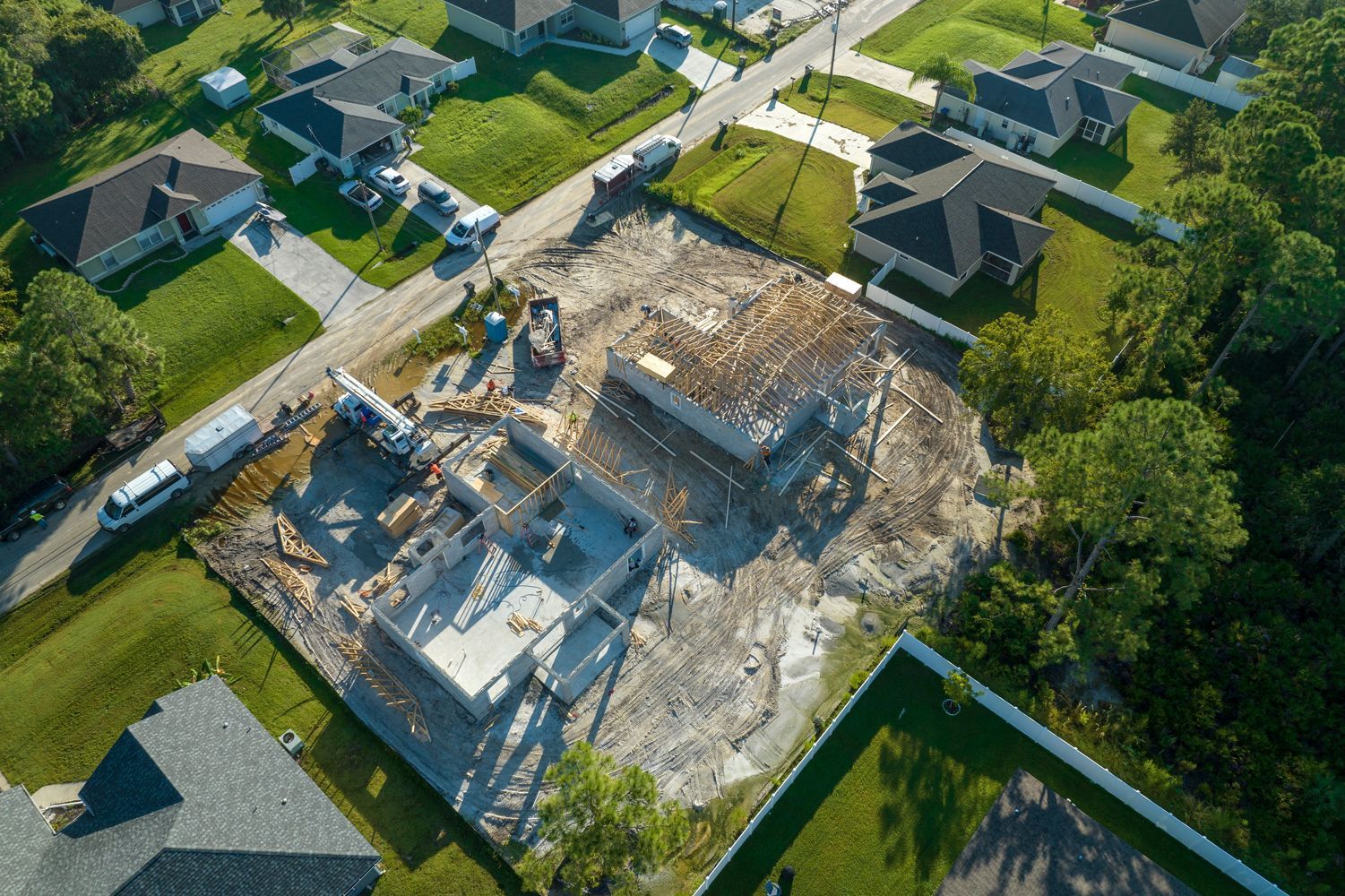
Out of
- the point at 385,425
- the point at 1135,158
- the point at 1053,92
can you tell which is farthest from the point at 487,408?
the point at 1135,158

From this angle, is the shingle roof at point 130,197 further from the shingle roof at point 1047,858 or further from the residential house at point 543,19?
the shingle roof at point 1047,858

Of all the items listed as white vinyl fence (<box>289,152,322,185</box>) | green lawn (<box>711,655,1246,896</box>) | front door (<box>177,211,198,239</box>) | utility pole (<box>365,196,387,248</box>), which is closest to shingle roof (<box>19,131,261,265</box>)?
front door (<box>177,211,198,239</box>)

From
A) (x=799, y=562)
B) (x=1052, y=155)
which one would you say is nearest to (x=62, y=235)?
(x=799, y=562)

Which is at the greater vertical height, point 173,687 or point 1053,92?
point 1053,92

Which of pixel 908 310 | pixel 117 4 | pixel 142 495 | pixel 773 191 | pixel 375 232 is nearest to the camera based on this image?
pixel 142 495

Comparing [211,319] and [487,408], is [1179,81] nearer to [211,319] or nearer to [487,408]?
[487,408]

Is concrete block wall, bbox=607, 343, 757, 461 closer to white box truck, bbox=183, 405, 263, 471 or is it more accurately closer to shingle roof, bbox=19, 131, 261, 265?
white box truck, bbox=183, 405, 263, 471

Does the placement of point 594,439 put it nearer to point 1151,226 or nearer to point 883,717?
point 883,717
